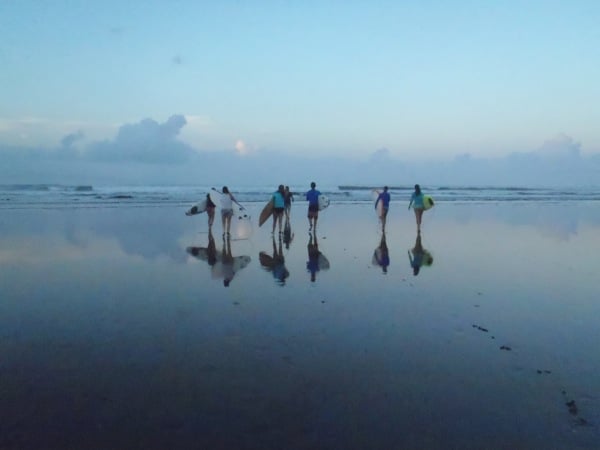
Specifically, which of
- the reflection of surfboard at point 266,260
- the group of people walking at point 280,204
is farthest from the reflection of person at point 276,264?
the group of people walking at point 280,204

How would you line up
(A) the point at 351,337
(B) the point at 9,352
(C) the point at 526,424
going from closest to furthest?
(C) the point at 526,424
(B) the point at 9,352
(A) the point at 351,337

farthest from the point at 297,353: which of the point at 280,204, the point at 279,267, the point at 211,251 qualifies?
the point at 280,204

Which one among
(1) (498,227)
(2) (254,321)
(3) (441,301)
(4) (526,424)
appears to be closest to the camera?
(4) (526,424)

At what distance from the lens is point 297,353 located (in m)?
5.98

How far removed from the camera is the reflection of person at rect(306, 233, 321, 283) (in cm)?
1113

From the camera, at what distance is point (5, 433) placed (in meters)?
4.07

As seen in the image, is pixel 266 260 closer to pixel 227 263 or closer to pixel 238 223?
pixel 227 263

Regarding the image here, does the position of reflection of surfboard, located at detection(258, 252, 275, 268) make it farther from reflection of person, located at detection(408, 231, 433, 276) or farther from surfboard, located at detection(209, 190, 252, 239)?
surfboard, located at detection(209, 190, 252, 239)

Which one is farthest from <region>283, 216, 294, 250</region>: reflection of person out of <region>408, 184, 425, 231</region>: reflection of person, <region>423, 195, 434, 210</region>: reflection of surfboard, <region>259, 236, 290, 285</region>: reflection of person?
<region>423, 195, 434, 210</region>: reflection of surfboard

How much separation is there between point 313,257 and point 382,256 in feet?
6.11

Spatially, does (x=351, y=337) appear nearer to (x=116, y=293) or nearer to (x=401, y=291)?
(x=401, y=291)

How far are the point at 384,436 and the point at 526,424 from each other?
1.29m

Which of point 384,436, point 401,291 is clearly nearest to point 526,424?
point 384,436

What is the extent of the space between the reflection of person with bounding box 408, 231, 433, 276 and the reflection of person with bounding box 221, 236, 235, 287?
3989mm
